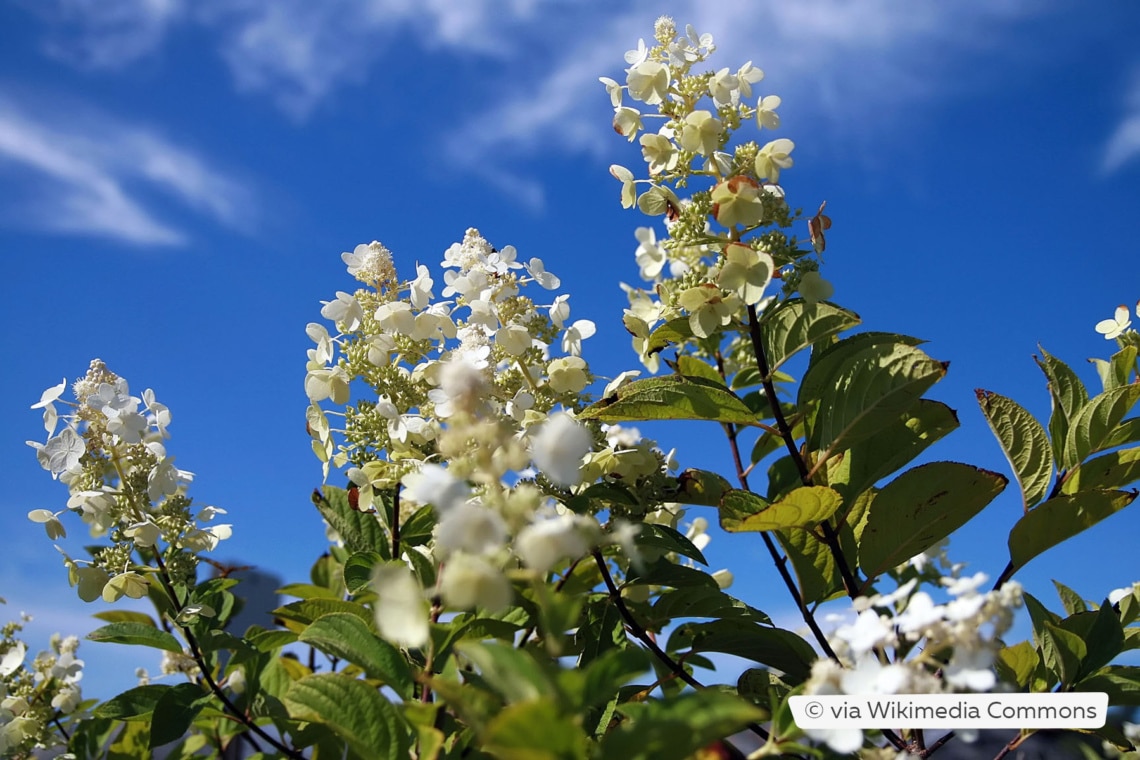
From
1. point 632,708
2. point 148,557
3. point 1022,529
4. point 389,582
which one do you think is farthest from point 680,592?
point 148,557

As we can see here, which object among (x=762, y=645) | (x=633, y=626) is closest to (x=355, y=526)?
(x=633, y=626)

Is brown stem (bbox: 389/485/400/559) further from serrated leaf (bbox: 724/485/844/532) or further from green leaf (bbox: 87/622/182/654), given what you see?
serrated leaf (bbox: 724/485/844/532)

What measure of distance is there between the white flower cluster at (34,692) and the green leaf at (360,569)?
1.10 m

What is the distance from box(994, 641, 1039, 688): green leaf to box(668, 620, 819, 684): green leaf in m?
0.40

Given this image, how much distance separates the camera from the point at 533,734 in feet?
2.12

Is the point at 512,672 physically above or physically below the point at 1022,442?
below

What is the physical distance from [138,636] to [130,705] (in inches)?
6.1

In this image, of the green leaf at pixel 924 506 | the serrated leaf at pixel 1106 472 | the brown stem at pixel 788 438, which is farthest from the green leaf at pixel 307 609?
the serrated leaf at pixel 1106 472

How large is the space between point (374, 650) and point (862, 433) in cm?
88

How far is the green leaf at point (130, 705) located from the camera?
68.1 inches

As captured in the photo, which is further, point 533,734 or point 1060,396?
point 1060,396

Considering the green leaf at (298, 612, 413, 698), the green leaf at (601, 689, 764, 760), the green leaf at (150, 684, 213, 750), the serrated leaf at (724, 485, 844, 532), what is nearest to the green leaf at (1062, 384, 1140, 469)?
the serrated leaf at (724, 485, 844, 532)

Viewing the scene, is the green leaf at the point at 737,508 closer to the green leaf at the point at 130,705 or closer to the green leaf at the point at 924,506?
the green leaf at the point at 924,506

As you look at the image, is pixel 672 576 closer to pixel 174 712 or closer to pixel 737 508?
pixel 737 508
